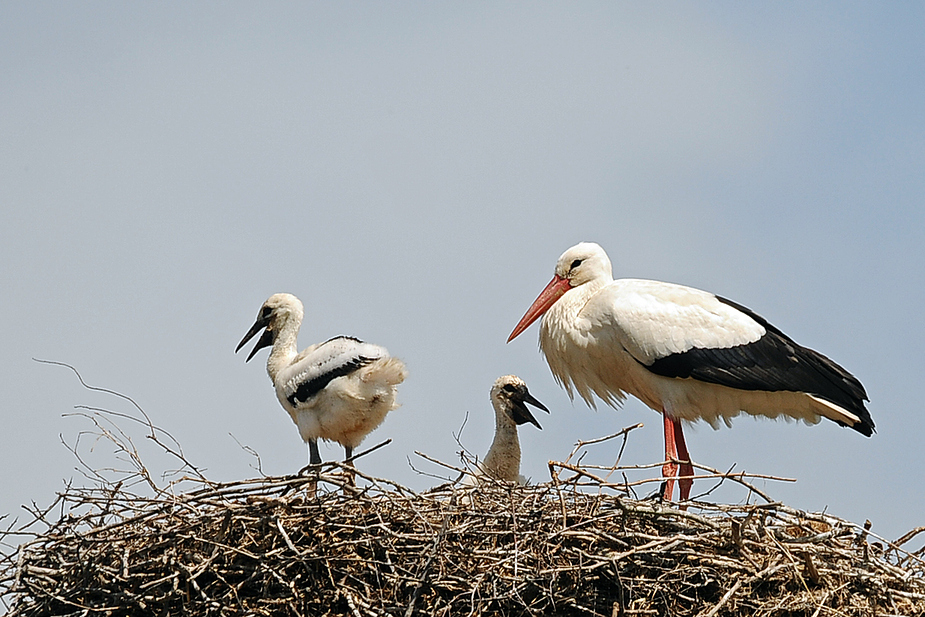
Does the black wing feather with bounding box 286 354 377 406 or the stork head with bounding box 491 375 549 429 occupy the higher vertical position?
the black wing feather with bounding box 286 354 377 406

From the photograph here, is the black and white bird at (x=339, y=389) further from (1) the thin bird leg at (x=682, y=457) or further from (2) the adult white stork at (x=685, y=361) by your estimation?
(1) the thin bird leg at (x=682, y=457)

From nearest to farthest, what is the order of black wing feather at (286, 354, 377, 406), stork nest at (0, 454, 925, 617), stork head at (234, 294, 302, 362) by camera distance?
stork nest at (0, 454, 925, 617), black wing feather at (286, 354, 377, 406), stork head at (234, 294, 302, 362)

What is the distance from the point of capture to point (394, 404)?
7062mm

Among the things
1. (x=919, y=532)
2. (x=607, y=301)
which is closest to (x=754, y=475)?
(x=919, y=532)

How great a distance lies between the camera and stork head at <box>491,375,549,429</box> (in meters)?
6.81

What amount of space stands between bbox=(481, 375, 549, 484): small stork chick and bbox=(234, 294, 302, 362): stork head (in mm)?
1323

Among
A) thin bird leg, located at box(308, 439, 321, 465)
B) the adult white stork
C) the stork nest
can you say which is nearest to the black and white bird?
thin bird leg, located at box(308, 439, 321, 465)

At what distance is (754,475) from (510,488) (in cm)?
87

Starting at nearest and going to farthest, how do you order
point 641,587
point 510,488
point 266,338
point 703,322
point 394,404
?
point 641,587, point 510,488, point 703,322, point 394,404, point 266,338

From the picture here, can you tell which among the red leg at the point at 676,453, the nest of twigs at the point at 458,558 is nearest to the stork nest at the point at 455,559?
the nest of twigs at the point at 458,558

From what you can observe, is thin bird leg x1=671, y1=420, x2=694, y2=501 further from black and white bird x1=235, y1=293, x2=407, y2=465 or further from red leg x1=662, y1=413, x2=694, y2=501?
black and white bird x1=235, y1=293, x2=407, y2=465

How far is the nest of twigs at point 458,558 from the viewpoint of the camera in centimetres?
463

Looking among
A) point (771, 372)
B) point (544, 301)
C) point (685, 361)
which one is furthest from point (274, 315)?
Answer: point (771, 372)

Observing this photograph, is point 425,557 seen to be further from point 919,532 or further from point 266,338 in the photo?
point 266,338
